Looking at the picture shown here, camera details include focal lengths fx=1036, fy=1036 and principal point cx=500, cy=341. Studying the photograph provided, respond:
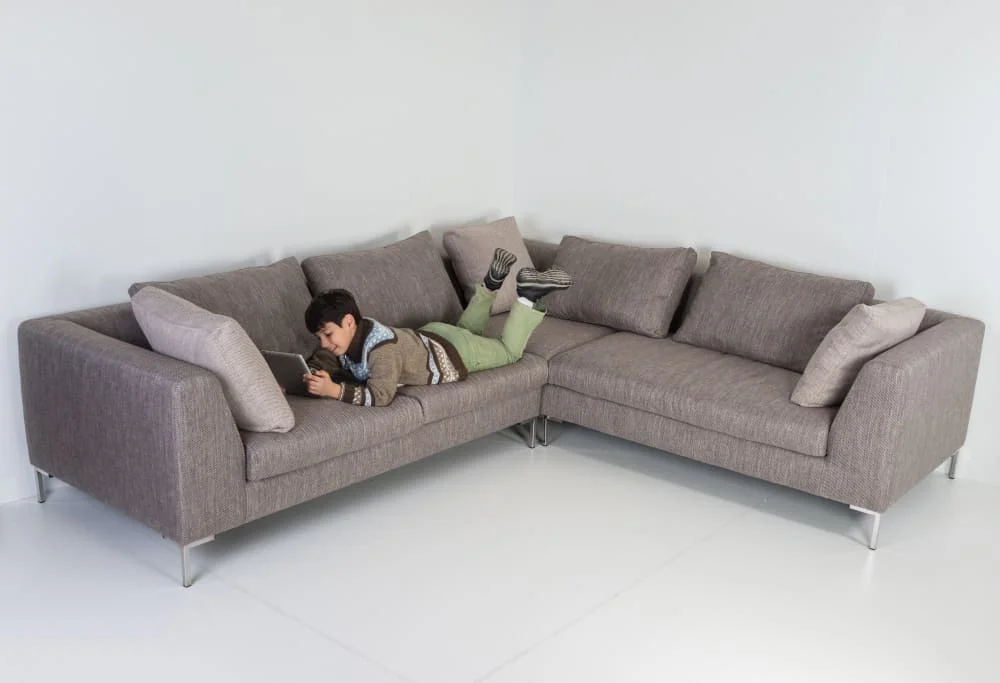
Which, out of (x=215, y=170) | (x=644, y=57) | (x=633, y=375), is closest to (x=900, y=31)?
(x=644, y=57)

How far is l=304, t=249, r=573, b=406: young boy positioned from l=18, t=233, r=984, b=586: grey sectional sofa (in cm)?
7

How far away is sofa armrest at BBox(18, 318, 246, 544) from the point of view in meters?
3.04

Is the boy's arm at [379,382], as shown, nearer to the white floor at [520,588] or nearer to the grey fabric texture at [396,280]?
the white floor at [520,588]

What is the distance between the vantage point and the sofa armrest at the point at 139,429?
3.04 metres

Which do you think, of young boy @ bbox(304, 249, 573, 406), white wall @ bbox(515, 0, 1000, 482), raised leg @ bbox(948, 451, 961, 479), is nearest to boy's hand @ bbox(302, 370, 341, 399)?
young boy @ bbox(304, 249, 573, 406)

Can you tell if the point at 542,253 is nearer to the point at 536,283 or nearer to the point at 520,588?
the point at 536,283

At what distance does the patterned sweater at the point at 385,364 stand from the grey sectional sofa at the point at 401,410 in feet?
0.20

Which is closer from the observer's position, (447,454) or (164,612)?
(164,612)

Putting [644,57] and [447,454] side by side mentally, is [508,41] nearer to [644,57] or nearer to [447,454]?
[644,57]

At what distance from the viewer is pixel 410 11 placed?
4707mm

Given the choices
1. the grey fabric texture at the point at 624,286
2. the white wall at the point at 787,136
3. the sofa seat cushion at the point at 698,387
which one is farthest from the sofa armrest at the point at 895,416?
the grey fabric texture at the point at 624,286

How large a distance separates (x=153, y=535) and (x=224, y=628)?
2.25ft

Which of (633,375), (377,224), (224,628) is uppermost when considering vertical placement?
(377,224)

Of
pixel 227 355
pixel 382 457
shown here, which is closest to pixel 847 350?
pixel 382 457
